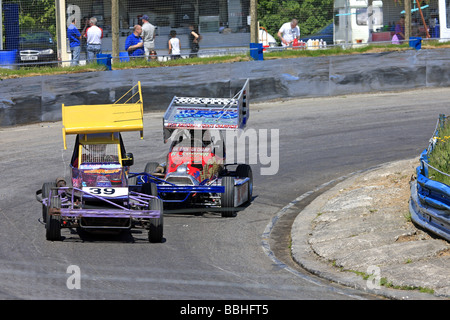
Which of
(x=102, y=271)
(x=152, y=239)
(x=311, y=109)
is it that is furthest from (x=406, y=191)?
(x=311, y=109)

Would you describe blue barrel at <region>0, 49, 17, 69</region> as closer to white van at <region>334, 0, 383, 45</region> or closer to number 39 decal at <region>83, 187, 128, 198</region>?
white van at <region>334, 0, 383, 45</region>

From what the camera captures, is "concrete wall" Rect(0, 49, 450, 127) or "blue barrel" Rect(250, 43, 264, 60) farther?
"blue barrel" Rect(250, 43, 264, 60)

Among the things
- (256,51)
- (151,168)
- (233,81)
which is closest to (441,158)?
(151,168)

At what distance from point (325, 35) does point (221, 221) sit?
11840 millimetres

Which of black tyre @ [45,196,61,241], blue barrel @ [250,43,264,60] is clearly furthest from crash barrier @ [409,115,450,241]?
blue barrel @ [250,43,264,60]

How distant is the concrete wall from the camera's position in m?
20.3

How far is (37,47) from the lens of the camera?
21.9 meters

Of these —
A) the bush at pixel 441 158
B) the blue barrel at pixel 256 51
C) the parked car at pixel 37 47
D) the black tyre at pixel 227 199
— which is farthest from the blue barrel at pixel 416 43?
the black tyre at pixel 227 199

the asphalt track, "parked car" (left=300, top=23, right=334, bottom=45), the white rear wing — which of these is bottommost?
the asphalt track

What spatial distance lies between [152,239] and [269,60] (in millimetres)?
12118

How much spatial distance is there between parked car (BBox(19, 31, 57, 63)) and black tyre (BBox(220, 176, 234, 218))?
10.7 m

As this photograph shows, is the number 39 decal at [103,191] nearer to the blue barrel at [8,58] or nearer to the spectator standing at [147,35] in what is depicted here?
the blue barrel at [8,58]

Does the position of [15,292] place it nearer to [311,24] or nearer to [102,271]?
[102,271]

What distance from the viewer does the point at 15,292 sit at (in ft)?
27.6
